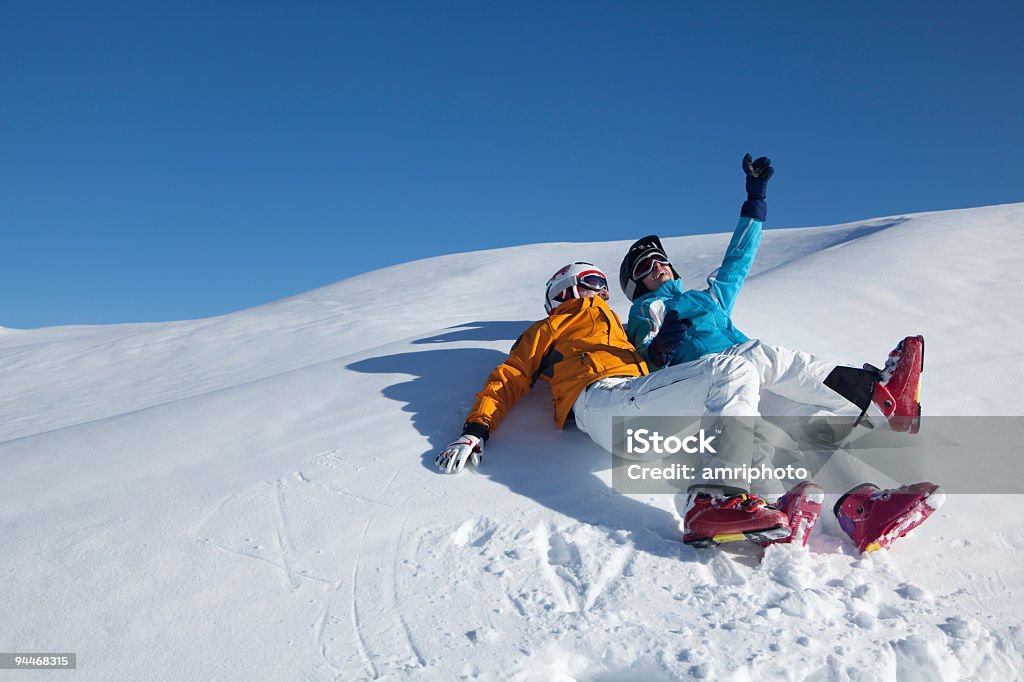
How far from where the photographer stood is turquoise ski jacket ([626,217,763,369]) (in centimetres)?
386

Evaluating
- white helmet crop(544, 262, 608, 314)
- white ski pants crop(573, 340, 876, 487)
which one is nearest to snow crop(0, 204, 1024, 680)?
white ski pants crop(573, 340, 876, 487)

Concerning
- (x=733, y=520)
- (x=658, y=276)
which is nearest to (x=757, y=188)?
(x=658, y=276)

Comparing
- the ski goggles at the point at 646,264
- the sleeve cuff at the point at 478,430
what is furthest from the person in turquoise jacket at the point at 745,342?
the sleeve cuff at the point at 478,430

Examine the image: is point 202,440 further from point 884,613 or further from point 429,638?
point 884,613

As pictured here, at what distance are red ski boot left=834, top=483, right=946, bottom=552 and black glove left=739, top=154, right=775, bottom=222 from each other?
2405 millimetres

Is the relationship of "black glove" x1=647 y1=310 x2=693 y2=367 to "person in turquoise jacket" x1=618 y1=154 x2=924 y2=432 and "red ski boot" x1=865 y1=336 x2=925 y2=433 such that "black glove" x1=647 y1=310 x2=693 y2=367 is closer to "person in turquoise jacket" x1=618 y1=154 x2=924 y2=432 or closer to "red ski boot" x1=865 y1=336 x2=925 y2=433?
"person in turquoise jacket" x1=618 y1=154 x2=924 y2=432

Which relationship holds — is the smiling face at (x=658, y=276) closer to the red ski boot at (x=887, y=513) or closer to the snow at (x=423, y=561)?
the snow at (x=423, y=561)

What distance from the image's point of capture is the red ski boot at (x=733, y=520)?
8.00 ft

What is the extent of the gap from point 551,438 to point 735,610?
1.45 m

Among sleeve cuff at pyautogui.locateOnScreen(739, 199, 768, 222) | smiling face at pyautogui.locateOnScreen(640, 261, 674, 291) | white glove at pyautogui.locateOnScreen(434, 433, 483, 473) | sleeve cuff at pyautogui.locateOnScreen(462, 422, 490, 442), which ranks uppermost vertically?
sleeve cuff at pyautogui.locateOnScreen(739, 199, 768, 222)

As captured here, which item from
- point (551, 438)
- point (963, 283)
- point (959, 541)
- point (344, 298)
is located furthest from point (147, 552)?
point (344, 298)

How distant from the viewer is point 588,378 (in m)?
3.48

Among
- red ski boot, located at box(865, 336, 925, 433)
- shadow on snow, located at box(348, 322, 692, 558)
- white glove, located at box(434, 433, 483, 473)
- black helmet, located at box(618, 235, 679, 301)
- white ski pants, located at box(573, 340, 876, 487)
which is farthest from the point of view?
black helmet, located at box(618, 235, 679, 301)

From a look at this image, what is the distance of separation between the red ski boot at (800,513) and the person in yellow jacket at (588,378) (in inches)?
15.5
